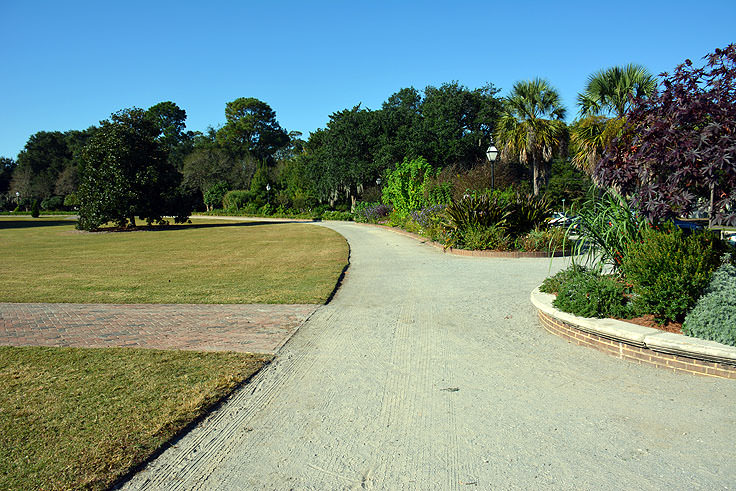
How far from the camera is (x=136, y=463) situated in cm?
288

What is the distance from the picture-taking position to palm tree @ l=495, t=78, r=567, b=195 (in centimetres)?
2664

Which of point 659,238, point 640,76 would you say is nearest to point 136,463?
point 659,238

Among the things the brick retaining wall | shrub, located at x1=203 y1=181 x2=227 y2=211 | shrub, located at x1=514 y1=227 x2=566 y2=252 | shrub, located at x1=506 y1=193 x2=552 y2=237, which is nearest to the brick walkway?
the brick retaining wall

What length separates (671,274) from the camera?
4.77 m

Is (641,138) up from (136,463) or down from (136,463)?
up

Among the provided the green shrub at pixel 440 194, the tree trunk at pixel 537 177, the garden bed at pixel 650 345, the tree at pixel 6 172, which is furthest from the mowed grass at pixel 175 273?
the tree at pixel 6 172

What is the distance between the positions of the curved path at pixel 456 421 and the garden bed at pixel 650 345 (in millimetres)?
126

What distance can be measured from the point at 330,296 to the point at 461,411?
475cm

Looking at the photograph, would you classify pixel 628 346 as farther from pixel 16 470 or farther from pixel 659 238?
pixel 16 470

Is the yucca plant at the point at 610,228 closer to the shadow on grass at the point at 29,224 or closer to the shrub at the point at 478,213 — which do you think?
the shrub at the point at 478,213

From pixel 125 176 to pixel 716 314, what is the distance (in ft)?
105

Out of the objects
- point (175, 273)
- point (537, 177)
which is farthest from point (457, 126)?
point (175, 273)

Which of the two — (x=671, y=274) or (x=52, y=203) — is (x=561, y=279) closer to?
(x=671, y=274)

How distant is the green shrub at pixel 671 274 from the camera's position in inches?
186
